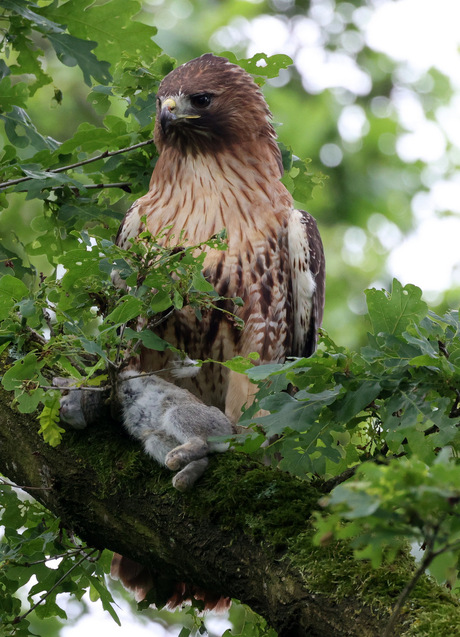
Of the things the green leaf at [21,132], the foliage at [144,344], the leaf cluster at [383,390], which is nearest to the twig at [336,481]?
the foliage at [144,344]

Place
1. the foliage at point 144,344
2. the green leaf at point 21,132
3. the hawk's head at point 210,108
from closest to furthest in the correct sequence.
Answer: the foliage at point 144,344
the green leaf at point 21,132
the hawk's head at point 210,108

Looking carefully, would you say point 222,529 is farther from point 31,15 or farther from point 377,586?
point 31,15

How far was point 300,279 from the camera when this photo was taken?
138 inches

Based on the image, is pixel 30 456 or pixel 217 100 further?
pixel 217 100

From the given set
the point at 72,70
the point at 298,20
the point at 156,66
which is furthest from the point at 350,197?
the point at 156,66

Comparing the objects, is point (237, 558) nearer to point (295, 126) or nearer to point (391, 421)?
point (391, 421)

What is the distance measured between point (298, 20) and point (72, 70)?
4.04 metres

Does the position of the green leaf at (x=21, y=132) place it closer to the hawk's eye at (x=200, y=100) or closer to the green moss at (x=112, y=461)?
the hawk's eye at (x=200, y=100)

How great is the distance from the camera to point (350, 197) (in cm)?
A: 870

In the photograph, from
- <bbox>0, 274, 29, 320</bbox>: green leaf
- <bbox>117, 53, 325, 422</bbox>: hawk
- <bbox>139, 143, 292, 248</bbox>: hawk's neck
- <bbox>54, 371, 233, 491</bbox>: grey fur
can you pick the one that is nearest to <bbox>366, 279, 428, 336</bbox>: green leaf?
<bbox>54, 371, 233, 491</bbox>: grey fur

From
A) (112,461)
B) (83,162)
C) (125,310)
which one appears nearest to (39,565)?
(112,461)

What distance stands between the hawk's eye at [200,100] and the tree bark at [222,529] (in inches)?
54.7

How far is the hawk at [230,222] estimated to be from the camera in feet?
10.8

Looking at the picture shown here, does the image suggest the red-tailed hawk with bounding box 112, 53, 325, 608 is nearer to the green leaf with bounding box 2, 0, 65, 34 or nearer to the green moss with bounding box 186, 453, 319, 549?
the green leaf with bounding box 2, 0, 65, 34
